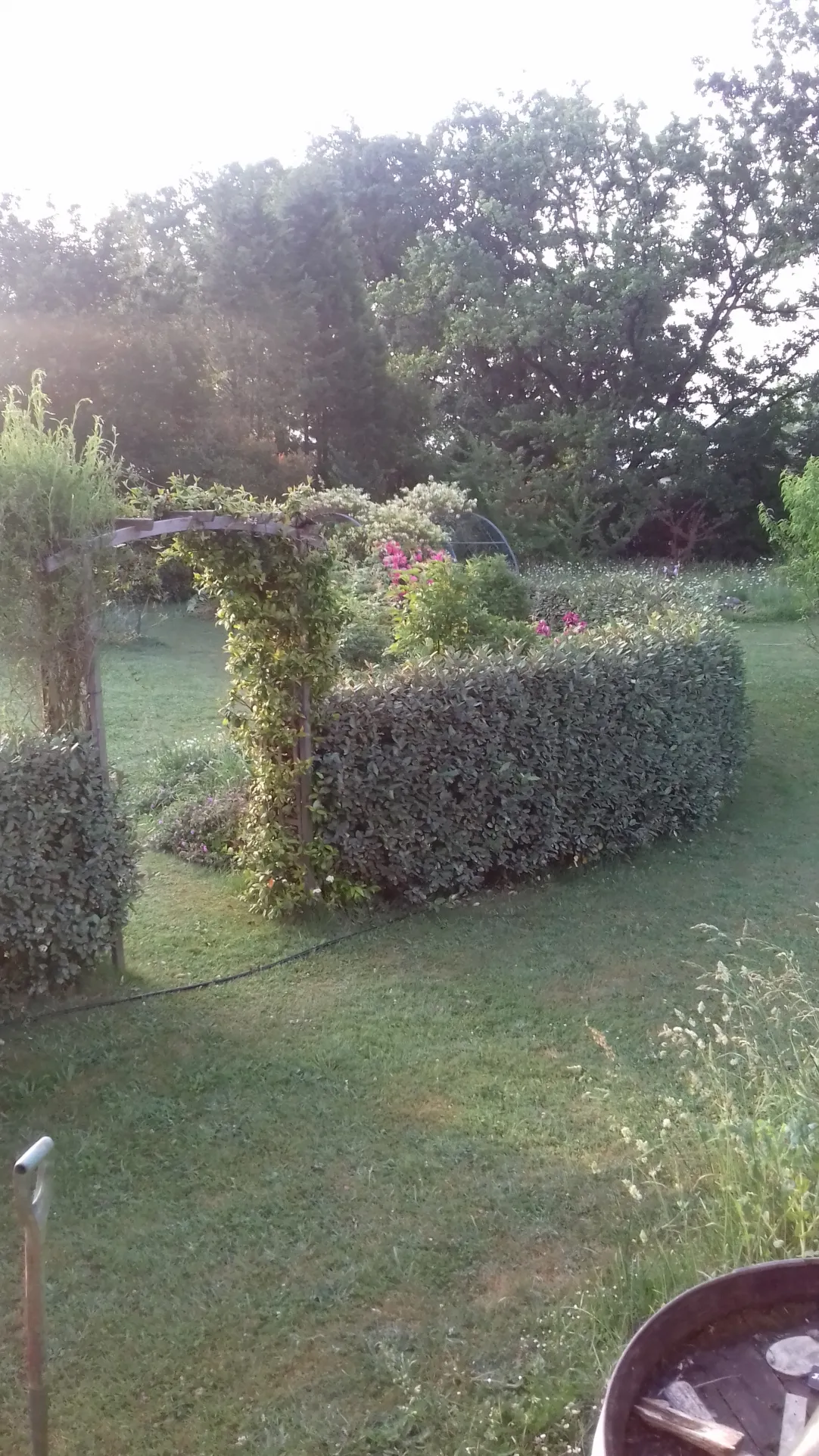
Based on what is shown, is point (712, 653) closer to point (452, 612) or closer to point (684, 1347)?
point (452, 612)

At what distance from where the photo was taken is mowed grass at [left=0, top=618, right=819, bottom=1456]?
2.58 m

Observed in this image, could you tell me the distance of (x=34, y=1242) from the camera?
1.62 metres

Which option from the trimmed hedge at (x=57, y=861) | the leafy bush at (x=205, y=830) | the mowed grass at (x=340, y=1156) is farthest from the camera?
the leafy bush at (x=205, y=830)

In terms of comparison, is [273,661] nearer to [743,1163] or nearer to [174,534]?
[174,534]

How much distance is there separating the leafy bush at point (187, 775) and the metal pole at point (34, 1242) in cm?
538

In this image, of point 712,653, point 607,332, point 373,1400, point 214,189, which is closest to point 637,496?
point 607,332

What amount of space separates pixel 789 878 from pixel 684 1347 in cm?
508

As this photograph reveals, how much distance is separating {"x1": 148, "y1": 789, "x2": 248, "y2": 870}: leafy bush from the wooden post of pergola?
994 millimetres

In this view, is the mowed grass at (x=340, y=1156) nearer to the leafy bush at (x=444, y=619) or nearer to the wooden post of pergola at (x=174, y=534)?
the wooden post of pergola at (x=174, y=534)

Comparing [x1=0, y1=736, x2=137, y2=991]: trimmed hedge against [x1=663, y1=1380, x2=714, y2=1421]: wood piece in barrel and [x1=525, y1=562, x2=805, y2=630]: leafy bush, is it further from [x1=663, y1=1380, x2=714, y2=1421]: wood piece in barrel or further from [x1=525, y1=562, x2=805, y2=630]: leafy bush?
[x1=525, y1=562, x2=805, y2=630]: leafy bush

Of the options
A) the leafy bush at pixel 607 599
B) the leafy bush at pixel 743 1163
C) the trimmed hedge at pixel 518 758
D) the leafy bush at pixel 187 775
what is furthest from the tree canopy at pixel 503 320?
the leafy bush at pixel 743 1163

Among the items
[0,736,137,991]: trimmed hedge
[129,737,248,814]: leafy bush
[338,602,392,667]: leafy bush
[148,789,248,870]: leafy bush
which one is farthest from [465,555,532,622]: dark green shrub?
[0,736,137,991]: trimmed hedge

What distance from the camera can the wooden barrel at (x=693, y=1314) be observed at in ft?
5.09

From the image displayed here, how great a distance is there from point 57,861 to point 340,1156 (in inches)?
73.1
